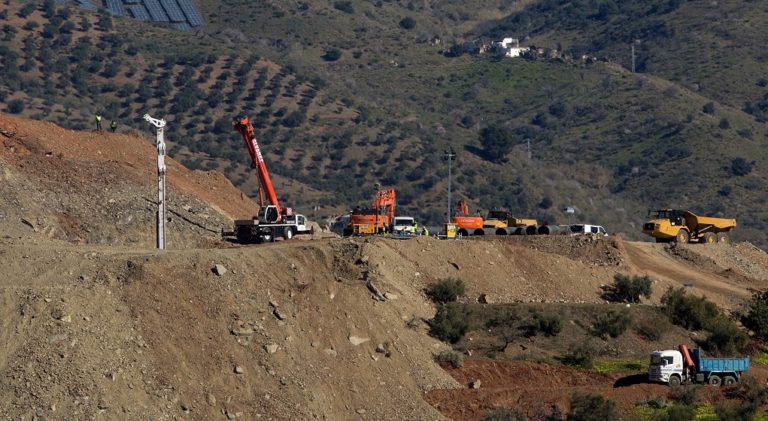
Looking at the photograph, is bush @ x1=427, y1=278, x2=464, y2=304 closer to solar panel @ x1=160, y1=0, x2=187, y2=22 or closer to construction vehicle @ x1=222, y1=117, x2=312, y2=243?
construction vehicle @ x1=222, y1=117, x2=312, y2=243

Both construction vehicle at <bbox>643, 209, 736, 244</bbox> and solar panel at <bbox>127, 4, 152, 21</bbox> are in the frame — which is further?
solar panel at <bbox>127, 4, 152, 21</bbox>

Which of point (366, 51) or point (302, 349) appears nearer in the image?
point (302, 349)

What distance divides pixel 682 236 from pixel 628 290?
17995mm

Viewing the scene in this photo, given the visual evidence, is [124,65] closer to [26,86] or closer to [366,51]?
[26,86]

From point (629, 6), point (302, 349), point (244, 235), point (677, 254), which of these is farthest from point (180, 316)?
point (629, 6)

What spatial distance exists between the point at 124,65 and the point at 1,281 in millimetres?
100331

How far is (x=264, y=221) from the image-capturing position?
196ft

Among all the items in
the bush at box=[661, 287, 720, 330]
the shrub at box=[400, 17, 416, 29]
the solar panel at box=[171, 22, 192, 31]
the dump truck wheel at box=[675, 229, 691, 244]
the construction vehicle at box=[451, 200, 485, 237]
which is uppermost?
the solar panel at box=[171, 22, 192, 31]

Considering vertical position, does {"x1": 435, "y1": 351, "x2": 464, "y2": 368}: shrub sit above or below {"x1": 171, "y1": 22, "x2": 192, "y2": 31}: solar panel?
below

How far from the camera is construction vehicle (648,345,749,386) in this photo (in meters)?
45.9

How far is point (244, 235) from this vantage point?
5825 cm

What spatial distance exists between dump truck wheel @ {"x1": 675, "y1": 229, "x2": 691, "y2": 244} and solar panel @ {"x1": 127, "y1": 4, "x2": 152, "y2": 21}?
93827mm

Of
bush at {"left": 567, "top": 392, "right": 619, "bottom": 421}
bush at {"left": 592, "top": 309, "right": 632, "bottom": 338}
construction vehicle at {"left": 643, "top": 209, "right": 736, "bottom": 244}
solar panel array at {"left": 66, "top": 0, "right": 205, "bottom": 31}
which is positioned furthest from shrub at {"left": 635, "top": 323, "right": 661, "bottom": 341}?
solar panel array at {"left": 66, "top": 0, "right": 205, "bottom": 31}

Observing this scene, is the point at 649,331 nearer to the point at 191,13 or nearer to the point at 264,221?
the point at 264,221
